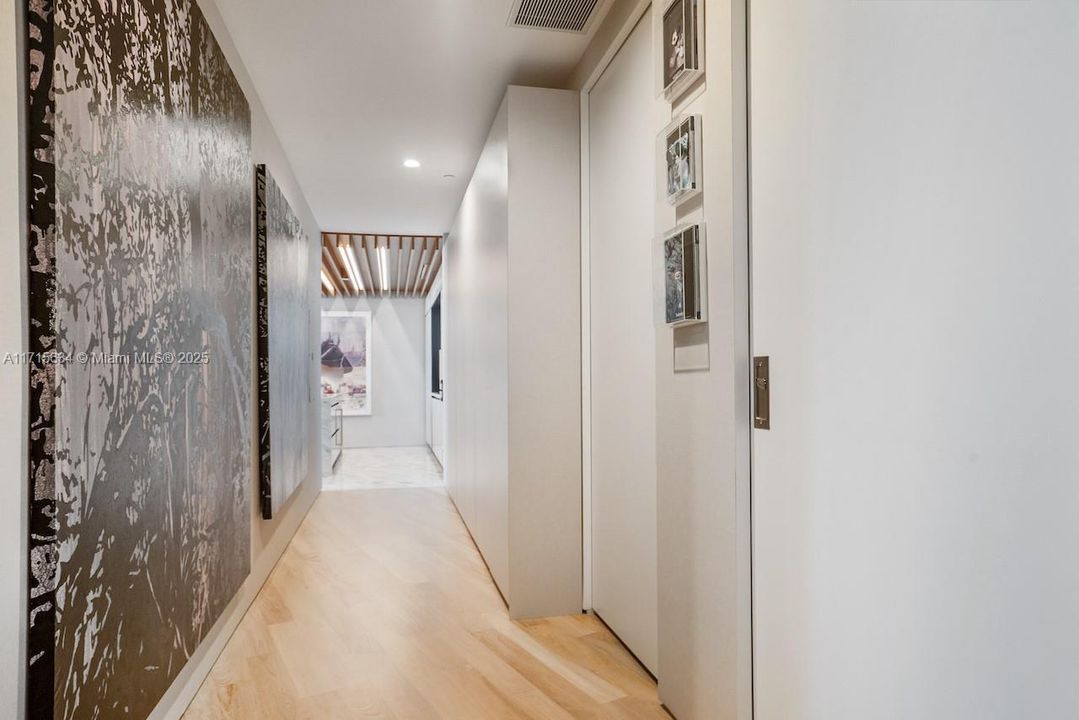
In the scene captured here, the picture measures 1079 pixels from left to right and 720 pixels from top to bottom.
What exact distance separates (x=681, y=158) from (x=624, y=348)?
2.84 ft


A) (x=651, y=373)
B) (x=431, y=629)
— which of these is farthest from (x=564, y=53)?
(x=431, y=629)

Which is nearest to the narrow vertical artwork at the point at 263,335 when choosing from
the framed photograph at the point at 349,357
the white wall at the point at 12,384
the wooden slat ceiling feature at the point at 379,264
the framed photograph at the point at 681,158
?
the white wall at the point at 12,384

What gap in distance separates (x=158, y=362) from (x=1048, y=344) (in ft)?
6.42

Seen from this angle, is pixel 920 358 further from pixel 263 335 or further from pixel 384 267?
pixel 384 267

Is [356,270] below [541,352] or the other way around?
the other way around

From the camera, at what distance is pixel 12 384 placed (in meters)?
1.08

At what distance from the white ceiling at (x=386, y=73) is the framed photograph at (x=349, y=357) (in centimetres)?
601

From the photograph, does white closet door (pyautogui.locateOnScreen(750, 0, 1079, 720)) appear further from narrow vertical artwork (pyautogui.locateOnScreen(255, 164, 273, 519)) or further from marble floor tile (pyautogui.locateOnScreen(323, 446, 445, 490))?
marble floor tile (pyautogui.locateOnScreen(323, 446, 445, 490))

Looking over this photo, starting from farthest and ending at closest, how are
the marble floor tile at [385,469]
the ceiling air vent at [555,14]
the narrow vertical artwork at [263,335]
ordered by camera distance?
the marble floor tile at [385,469]
the narrow vertical artwork at [263,335]
the ceiling air vent at [555,14]

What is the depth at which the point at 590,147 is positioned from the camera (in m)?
2.83

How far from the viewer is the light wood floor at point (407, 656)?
206cm

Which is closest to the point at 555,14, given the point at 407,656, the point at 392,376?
Result: the point at 407,656

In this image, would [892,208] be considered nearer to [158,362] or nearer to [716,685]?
[716,685]

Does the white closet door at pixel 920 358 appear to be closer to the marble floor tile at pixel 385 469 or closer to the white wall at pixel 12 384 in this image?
the white wall at pixel 12 384
